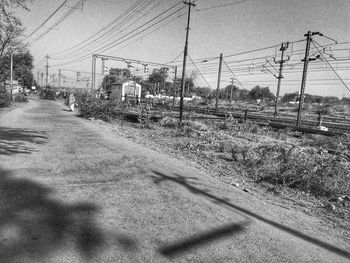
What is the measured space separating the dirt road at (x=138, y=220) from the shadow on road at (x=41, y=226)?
1 cm

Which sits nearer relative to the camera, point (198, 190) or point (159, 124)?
point (198, 190)

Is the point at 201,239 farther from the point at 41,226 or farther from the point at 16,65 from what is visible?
the point at 16,65

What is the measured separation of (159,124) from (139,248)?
1314 centimetres

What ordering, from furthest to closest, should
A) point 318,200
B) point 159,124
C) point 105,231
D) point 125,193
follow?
1. point 159,124
2. point 318,200
3. point 125,193
4. point 105,231

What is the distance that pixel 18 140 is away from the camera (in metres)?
8.41

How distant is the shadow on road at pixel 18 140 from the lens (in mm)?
7023

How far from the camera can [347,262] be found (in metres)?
2.99

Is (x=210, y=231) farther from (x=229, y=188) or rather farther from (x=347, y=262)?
(x=229, y=188)

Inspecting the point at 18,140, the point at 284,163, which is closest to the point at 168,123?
the point at 18,140

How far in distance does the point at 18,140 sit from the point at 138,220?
6.75 meters

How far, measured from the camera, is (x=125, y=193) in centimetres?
454

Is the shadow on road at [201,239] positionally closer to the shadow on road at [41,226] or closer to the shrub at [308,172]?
the shadow on road at [41,226]

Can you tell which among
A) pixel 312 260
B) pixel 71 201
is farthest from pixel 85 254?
pixel 312 260

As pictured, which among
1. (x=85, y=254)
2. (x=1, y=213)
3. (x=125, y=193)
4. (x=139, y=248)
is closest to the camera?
(x=85, y=254)
